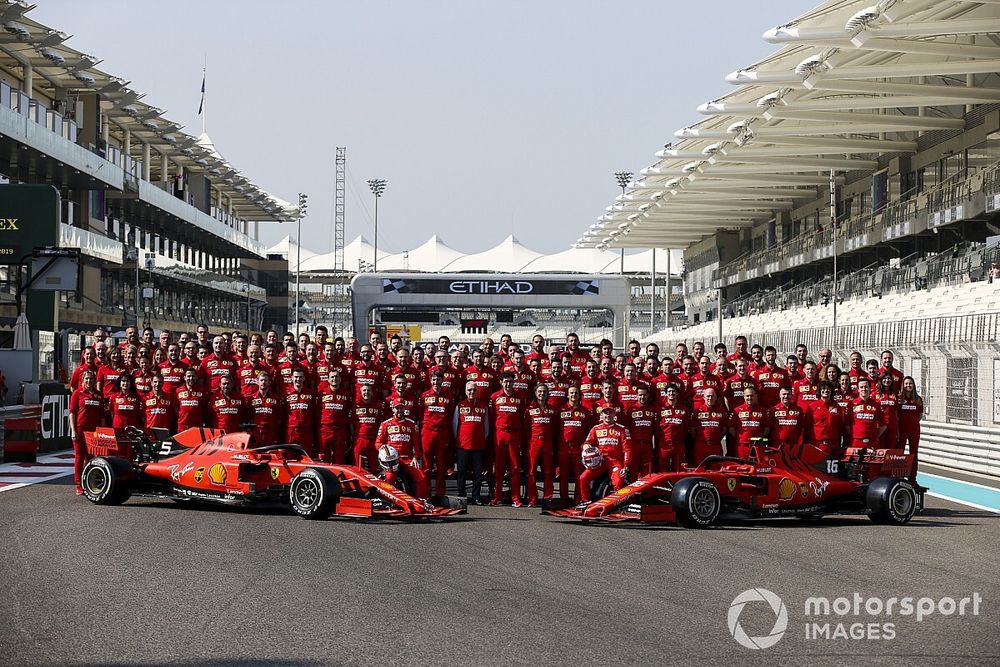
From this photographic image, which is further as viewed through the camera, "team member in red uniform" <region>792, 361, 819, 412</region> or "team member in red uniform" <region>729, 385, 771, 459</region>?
"team member in red uniform" <region>792, 361, 819, 412</region>

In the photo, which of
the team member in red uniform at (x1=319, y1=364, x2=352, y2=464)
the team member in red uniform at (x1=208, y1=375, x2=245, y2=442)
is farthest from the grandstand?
the team member in red uniform at (x1=208, y1=375, x2=245, y2=442)

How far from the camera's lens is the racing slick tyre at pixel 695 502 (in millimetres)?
11938

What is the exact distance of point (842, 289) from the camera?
4303 centimetres

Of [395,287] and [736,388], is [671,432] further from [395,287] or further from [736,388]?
[395,287]

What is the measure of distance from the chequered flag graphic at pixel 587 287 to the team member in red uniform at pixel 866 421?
18998mm

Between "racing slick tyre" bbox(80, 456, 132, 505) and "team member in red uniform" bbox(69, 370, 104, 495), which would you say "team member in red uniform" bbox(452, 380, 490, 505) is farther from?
"team member in red uniform" bbox(69, 370, 104, 495)

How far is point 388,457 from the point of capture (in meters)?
12.8

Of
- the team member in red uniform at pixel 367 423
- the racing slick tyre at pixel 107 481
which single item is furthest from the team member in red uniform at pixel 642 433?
the racing slick tyre at pixel 107 481

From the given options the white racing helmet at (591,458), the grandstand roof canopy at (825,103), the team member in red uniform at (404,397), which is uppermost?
the grandstand roof canopy at (825,103)

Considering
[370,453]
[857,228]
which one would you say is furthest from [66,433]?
[857,228]

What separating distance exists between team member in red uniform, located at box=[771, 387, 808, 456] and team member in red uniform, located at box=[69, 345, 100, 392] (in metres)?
7.93

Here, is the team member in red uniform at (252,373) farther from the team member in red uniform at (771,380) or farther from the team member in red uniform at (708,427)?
the team member in red uniform at (771,380)

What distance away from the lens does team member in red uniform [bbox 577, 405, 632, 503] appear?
43.4 feet

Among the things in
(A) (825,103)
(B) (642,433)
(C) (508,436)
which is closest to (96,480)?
(C) (508,436)
